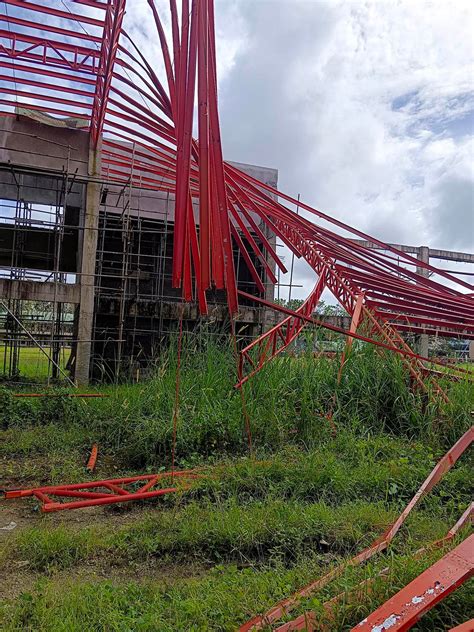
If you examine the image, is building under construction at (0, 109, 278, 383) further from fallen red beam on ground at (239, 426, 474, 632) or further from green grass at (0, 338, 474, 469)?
fallen red beam on ground at (239, 426, 474, 632)

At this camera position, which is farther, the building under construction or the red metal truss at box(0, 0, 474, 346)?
the building under construction

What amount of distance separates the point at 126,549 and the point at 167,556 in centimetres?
32

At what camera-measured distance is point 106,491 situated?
4.87 metres

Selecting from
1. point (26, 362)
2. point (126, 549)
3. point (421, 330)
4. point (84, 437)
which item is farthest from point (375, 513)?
point (26, 362)

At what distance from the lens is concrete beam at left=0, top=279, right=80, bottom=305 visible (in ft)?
31.9

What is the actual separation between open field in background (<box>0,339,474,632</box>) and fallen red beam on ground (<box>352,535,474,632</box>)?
24cm

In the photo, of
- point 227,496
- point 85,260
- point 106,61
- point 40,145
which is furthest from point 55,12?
point 227,496

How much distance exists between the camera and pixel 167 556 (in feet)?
11.3

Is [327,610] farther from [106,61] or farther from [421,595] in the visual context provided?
[106,61]

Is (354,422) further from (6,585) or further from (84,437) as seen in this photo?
(6,585)

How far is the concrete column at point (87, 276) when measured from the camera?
1046cm

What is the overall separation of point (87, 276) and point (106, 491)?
6.60m

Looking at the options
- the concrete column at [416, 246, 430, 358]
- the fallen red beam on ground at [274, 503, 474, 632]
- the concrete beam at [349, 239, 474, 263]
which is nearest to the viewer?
the fallen red beam on ground at [274, 503, 474, 632]

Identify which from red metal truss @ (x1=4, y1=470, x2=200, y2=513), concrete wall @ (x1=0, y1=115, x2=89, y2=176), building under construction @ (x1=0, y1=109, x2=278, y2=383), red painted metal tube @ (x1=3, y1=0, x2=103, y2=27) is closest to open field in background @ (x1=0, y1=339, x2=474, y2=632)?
red metal truss @ (x1=4, y1=470, x2=200, y2=513)
